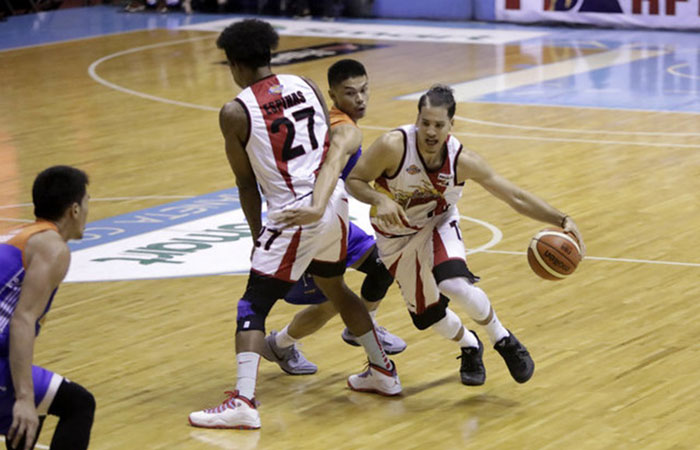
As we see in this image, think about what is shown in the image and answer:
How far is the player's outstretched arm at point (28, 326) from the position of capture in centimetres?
412

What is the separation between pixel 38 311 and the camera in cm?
418

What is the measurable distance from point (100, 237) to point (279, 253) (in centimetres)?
420

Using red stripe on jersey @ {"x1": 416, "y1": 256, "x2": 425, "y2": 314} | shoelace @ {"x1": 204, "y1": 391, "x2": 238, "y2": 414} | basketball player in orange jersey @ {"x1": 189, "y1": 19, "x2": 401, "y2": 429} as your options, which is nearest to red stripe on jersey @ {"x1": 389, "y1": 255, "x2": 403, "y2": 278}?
red stripe on jersey @ {"x1": 416, "y1": 256, "x2": 425, "y2": 314}

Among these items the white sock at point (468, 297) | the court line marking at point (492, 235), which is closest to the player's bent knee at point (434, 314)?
the white sock at point (468, 297)

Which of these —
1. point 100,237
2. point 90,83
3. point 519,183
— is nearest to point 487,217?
point 519,183

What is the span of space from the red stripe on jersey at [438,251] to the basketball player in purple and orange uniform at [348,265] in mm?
524

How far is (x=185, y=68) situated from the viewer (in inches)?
727

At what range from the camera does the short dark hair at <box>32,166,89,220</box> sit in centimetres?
436

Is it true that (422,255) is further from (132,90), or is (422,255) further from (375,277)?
(132,90)

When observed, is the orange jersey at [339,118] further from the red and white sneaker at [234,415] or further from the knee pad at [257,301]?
the red and white sneaker at [234,415]

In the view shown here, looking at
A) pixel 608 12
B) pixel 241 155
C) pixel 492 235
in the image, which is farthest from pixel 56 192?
pixel 608 12

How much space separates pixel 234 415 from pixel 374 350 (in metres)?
0.83

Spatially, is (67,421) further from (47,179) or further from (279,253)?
(279,253)

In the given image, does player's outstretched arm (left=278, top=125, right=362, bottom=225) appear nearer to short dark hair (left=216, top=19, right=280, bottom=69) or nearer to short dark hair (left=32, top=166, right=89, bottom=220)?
short dark hair (left=216, top=19, right=280, bottom=69)
